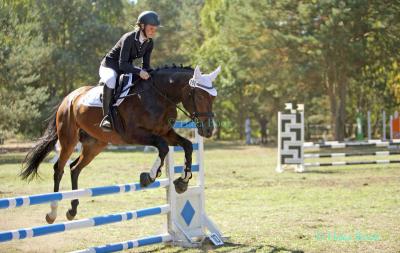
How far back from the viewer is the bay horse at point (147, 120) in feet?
22.6

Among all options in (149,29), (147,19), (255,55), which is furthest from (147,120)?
(255,55)

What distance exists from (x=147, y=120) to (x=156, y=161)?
509 mm

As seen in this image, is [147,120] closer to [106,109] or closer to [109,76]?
[106,109]

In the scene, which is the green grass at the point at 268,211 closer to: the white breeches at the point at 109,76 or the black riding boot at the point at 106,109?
the black riding boot at the point at 106,109

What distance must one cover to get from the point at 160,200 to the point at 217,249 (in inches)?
176

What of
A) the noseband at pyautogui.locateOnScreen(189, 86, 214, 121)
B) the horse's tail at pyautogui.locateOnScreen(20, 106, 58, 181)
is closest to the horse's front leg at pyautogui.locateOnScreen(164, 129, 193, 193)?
the noseband at pyautogui.locateOnScreen(189, 86, 214, 121)

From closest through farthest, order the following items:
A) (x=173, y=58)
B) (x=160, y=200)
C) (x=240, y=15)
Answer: (x=160, y=200)
(x=240, y=15)
(x=173, y=58)

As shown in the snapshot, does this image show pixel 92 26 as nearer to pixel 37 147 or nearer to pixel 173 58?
pixel 173 58

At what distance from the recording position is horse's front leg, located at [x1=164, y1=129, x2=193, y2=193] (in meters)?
7.17

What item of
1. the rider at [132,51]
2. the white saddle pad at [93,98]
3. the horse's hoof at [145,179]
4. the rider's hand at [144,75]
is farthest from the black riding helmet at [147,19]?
the horse's hoof at [145,179]

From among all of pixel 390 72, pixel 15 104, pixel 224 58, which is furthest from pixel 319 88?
pixel 15 104

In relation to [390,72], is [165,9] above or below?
above

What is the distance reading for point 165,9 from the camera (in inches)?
1889

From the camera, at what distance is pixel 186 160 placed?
7.20m
